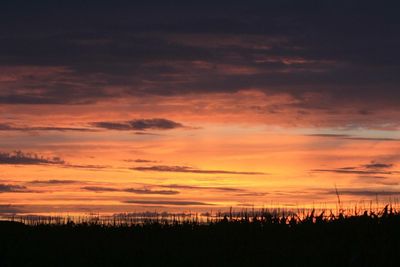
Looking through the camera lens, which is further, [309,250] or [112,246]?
[112,246]

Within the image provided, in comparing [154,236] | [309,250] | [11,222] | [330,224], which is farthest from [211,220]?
[11,222]

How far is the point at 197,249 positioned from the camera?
1538 centimetres

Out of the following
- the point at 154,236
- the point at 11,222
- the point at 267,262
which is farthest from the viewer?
the point at 11,222

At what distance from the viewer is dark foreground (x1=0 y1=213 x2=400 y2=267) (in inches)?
561

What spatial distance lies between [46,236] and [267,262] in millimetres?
6597

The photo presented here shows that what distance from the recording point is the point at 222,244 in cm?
1593

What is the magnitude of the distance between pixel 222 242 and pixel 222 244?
0.85 ft

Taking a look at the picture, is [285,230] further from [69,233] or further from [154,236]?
[69,233]

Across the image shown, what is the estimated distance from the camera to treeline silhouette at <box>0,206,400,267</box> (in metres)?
14.3

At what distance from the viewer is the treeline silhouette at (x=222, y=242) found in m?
14.3

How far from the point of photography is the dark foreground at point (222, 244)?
1426 cm

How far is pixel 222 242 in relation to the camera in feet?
53.1

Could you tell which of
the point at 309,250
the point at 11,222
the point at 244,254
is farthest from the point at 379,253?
the point at 11,222

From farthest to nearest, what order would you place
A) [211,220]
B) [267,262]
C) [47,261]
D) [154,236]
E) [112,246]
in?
[211,220]
[154,236]
[112,246]
[47,261]
[267,262]
